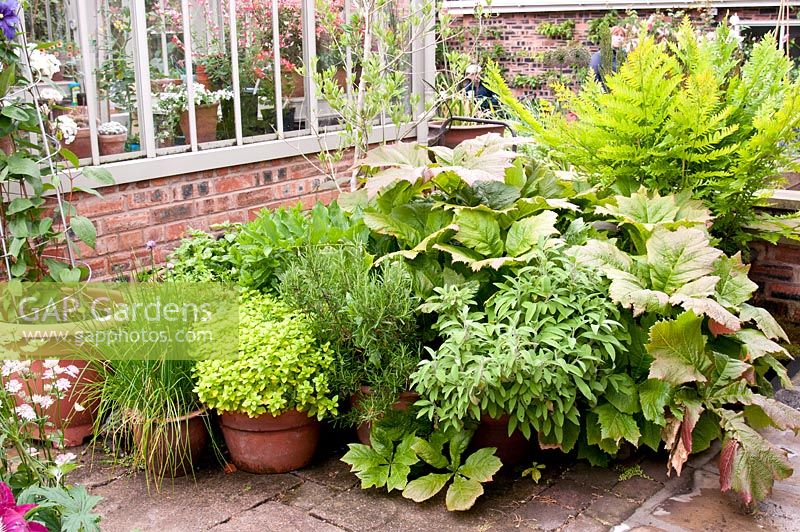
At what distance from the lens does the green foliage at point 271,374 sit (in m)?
3.17

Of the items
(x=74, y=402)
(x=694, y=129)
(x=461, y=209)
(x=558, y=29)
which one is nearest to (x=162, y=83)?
(x=74, y=402)

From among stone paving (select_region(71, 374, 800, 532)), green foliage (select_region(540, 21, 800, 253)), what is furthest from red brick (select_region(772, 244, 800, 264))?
stone paving (select_region(71, 374, 800, 532))

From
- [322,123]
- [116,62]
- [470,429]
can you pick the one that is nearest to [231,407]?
[470,429]

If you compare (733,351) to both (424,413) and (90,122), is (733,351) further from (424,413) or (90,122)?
(90,122)

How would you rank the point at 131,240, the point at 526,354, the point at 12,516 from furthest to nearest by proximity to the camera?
the point at 131,240 < the point at 526,354 < the point at 12,516

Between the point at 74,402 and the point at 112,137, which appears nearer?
the point at 74,402

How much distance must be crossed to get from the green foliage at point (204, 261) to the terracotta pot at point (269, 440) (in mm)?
670

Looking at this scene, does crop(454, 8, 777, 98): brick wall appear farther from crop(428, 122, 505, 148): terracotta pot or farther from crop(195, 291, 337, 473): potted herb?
crop(195, 291, 337, 473): potted herb

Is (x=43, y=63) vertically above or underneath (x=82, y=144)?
above

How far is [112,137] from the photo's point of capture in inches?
169

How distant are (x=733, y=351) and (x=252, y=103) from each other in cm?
300

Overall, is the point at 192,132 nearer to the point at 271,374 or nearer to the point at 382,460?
the point at 271,374

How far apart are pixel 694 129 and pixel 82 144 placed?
9.24 feet

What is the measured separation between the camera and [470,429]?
3.25 m
